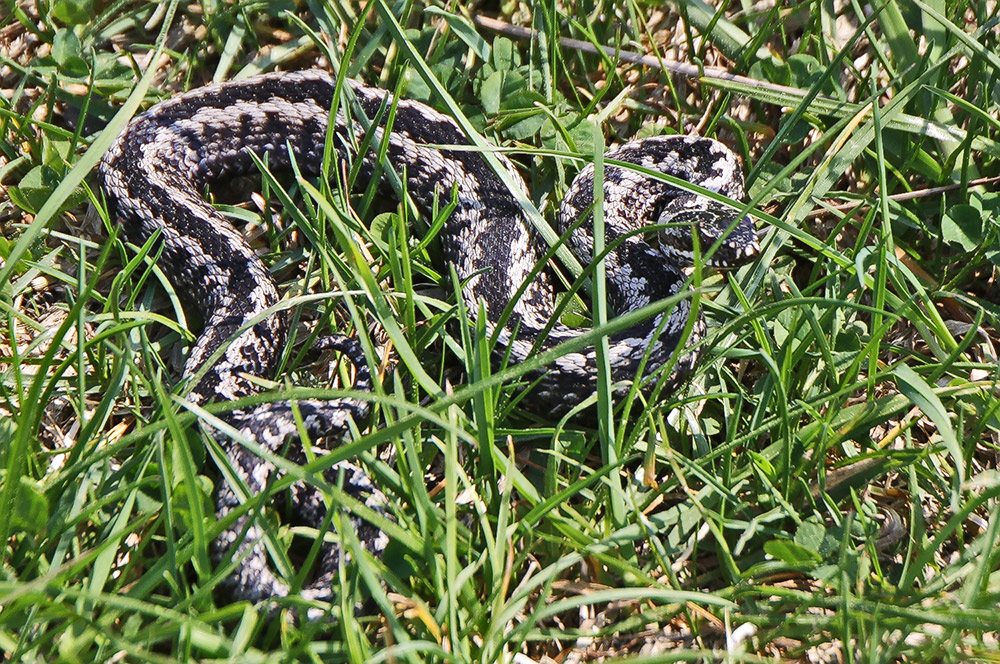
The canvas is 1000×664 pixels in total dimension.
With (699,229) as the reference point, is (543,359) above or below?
above

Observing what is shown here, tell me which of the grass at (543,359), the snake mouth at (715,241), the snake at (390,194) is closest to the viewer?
the grass at (543,359)

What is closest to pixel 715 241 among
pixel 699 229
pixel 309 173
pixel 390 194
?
pixel 699 229

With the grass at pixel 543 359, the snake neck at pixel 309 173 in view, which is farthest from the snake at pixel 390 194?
the grass at pixel 543 359

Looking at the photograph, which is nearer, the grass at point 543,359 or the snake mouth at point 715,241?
the grass at point 543,359

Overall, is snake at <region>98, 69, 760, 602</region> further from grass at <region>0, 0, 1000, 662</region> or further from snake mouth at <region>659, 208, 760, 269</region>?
grass at <region>0, 0, 1000, 662</region>

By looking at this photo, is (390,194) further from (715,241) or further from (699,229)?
(715,241)

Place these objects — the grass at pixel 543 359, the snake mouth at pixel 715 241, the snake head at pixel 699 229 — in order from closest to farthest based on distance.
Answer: the grass at pixel 543 359 → the snake mouth at pixel 715 241 → the snake head at pixel 699 229

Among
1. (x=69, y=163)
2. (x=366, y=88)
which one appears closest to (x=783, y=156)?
(x=366, y=88)

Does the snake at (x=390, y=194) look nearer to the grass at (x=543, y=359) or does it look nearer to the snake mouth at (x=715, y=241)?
the snake mouth at (x=715, y=241)
